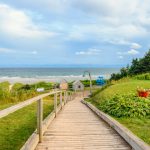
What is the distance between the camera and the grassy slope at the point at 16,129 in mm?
8742

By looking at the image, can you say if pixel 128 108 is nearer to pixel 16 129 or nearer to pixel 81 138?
pixel 16 129

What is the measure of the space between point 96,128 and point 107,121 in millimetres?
1040

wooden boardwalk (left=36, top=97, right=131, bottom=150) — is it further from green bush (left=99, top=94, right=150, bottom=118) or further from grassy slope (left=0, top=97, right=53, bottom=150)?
green bush (left=99, top=94, right=150, bottom=118)

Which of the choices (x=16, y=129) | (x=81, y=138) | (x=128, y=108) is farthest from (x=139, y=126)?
(x=16, y=129)

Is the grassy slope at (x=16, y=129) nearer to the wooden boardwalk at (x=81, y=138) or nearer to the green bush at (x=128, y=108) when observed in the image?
the wooden boardwalk at (x=81, y=138)

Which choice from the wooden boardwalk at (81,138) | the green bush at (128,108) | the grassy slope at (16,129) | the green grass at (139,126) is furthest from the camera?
the green bush at (128,108)

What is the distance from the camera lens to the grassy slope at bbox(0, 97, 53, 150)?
874 centimetres

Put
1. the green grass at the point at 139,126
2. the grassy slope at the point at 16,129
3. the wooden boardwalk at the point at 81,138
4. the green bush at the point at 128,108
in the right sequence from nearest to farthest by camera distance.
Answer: the wooden boardwalk at the point at 81,138, the grassy slope at the point at 16,129, the green grass at the point at 139,126, the green bush at the point at 128,108

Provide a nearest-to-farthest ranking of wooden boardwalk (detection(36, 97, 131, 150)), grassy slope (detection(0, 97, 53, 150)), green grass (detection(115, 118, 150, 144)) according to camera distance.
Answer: wooden boardwalk (detection(36, 97, 131, 150)), grassy slope (detection(0, 97, 53, 150)), green grass (detection(115, 118, 150, 144))

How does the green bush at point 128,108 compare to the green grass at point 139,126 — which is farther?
the green bush at point 128,108

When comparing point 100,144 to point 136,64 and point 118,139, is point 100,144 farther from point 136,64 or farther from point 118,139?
point 136,64

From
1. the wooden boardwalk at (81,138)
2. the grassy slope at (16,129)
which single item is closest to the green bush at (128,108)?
the wooden boardwalk at (81,138)

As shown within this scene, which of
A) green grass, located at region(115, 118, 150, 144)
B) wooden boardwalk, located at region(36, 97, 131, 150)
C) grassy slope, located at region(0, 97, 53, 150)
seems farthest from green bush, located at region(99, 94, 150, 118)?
grassy slope, located at region(0, 97, 53, 150)

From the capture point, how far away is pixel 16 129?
422 inches
